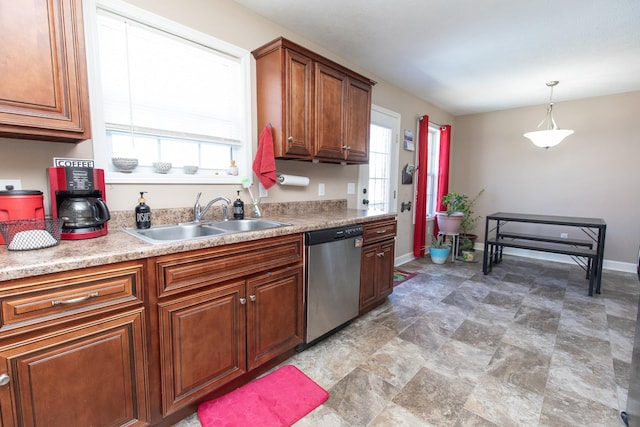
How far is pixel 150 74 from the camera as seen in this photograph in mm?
1832

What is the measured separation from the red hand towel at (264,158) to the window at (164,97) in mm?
124

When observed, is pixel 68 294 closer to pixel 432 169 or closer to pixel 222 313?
pixel 222 313

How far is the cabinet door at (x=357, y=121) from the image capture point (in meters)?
2.59

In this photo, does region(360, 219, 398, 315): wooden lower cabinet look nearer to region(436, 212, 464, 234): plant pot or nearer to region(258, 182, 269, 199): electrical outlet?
region(258, 182, 269, 199): electrical outlet

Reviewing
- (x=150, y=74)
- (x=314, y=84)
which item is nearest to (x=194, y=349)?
(x=150, y=74)

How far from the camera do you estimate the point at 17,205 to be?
121 cm

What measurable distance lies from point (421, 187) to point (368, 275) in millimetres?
2354

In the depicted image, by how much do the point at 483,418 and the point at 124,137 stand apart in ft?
8.45

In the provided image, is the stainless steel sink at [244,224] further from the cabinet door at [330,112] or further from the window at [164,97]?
the cabinet door at [330,112]

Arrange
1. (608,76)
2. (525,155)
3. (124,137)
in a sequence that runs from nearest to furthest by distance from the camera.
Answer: (124,137) < (608,76) < (525,155)

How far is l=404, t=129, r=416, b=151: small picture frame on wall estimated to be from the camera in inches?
162

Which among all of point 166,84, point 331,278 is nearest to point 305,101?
point 166,84

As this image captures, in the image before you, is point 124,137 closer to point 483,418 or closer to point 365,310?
point 365,310

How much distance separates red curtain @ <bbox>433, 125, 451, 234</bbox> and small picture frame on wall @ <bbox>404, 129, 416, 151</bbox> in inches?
40.1
